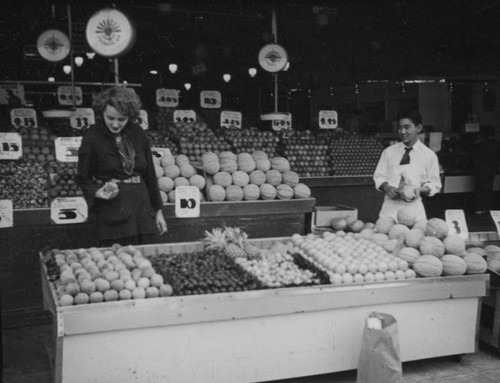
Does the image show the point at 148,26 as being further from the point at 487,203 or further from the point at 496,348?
the point at 496,348

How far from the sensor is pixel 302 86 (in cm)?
1633

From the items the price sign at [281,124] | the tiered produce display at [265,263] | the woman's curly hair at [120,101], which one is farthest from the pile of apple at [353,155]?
the woman's curly hair at [120,101]

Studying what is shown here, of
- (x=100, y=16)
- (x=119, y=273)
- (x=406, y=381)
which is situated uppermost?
(x=100, y=16)

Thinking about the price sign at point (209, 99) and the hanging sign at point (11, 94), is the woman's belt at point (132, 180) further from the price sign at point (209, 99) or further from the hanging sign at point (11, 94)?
the hanging sign at point (11, 94)

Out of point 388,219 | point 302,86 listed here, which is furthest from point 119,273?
point 302,86

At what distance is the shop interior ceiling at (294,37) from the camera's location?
9.57m

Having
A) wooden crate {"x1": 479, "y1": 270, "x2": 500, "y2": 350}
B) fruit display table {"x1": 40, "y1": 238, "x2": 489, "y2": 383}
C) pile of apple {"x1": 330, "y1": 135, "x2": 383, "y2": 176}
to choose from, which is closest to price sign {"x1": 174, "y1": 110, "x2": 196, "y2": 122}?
pile of apple {"x1": 330, "y1": 135, "x2": 383, "y2": 176}

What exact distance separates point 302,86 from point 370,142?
22.9ft

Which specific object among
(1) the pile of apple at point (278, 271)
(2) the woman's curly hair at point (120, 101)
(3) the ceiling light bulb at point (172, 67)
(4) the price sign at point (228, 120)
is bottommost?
(1) the pile of apple at point (278, 271)

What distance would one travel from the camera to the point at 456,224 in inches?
205

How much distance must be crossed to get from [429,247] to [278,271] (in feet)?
4.26

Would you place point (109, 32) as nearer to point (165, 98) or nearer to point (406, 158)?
point (406, 158)

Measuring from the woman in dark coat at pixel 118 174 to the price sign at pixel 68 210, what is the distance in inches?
31.4

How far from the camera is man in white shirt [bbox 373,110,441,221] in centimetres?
543
